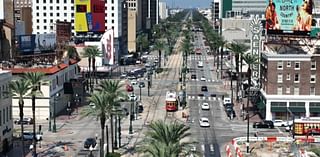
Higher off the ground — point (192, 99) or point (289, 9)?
point (289, 9)

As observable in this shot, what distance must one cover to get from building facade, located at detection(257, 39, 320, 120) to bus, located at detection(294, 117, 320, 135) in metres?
9.13

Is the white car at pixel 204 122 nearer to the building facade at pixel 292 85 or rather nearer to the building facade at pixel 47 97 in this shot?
the building facade at pixel 292 85

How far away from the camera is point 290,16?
94.2 metres

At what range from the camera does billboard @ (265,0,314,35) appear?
306 ft

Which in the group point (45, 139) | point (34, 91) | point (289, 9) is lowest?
point (45, 139)

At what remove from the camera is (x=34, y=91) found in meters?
69.9

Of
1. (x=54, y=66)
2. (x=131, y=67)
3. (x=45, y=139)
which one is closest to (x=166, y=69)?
(x=131, y=67)

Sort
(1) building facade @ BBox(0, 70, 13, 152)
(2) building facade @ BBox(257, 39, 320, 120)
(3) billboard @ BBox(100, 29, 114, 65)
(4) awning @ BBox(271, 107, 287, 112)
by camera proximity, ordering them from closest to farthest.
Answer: (1) building facade @ BBox(0, 70, 13, 152), (2) building facade @ BBox(257, 39, 320, 120), (4) awning @ BBox(271, 107, 287, 112), (3) billboard @ BBox(100, 29, 114, 65)

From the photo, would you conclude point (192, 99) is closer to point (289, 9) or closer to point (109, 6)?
→ point (289, 9)

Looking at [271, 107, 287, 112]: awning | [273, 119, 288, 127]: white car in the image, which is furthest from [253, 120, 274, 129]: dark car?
[271, 107, 287, 112]: awning

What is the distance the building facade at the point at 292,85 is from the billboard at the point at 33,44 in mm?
45132

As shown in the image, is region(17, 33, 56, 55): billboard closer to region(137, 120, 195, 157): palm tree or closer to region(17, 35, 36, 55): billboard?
→ region(17, 35, 36, 55): billboard

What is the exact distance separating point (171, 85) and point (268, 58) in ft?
156

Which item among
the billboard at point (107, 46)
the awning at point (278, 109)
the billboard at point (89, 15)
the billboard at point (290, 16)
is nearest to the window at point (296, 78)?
the awning at point (278, 109)
